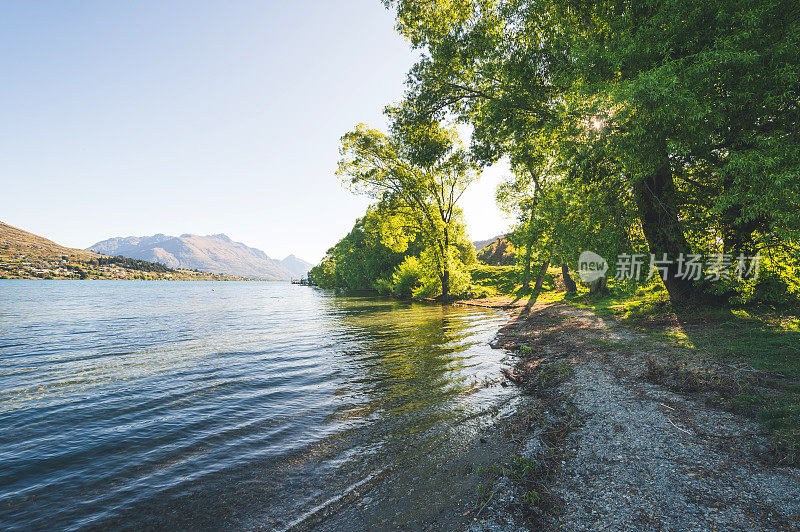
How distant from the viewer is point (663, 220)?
49.9 ft

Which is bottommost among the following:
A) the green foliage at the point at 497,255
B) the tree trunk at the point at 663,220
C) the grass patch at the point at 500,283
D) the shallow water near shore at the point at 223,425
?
the shallow water near shore at the point at 223,425

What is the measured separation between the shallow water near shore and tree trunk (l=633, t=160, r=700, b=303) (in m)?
9.34

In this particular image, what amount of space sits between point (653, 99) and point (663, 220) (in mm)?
7544

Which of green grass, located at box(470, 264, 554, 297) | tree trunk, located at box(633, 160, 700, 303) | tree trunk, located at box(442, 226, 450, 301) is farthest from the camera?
green grass, located at box(470, 264, 554, 297)

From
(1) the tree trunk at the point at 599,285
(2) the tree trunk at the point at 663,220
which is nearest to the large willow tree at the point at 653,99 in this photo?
(2) the tree trunk at the point at 663,220

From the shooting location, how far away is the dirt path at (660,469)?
15.2 feet

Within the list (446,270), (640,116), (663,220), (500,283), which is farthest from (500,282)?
A: (640,116)

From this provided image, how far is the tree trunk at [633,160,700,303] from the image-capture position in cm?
1499

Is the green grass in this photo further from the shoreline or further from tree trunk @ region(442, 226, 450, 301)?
the shoreline

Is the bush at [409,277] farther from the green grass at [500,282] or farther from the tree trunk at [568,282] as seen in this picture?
the tree trunk at [568,282]

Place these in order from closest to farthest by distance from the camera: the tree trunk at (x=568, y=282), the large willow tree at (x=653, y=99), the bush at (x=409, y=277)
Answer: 1. the large willow tree at (x=653, y=99)
2. the tree trunk at (x=568, y=282)
3. the bush at (x=409, y=277)

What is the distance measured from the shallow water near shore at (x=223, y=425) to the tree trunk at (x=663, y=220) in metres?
9.34

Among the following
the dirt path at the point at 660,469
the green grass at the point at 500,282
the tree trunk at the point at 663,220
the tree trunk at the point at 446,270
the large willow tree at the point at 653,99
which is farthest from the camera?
the green grass at the point at 500,282

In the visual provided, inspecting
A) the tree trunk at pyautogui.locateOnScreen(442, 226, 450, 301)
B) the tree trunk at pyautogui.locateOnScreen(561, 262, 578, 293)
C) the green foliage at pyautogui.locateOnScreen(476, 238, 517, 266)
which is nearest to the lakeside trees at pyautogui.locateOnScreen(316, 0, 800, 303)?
the tree trunk at pyautogui.locateOnScreen(561, 262, 578, 293)
